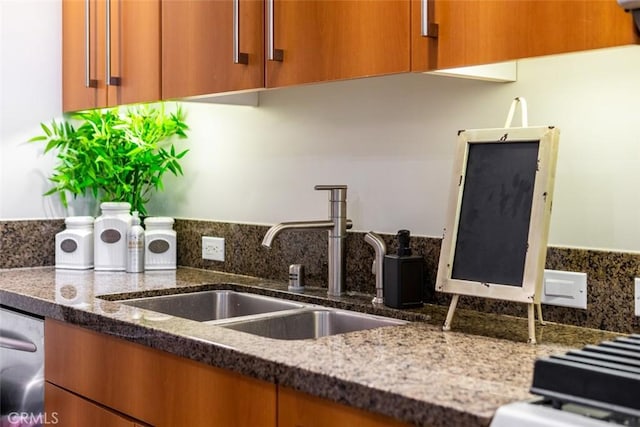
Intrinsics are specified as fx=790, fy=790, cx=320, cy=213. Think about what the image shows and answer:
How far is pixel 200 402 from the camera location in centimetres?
155

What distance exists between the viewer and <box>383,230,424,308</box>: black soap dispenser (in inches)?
72.3

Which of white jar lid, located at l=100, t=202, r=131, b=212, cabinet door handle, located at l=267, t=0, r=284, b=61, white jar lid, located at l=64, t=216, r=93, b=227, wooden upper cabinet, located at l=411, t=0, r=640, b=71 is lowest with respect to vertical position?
white jar lid, located at l=64, t=216, r=93, b=227

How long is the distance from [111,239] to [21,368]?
0.62m

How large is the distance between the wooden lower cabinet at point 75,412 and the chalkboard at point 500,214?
2.58 ft

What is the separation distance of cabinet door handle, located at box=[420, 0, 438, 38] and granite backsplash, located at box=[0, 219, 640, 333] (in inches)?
20.9

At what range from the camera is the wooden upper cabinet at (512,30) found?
1.28 metres

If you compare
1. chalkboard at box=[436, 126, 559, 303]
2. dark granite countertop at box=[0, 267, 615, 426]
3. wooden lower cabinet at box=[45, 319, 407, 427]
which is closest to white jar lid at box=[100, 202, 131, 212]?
dark granite countertop at box=[0, 267, 615, 426]

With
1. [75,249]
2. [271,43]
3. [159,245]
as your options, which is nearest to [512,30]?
[271,43]

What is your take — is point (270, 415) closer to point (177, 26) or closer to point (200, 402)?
point (200, 402)

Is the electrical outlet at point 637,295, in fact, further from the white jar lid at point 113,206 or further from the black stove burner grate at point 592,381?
the white jar lid at point 113,206

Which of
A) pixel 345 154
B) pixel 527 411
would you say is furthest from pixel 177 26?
pixel 527 411

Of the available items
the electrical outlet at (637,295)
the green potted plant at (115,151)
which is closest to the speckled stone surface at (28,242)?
the green potted plant at (115,151)

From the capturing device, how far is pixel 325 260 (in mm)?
2236

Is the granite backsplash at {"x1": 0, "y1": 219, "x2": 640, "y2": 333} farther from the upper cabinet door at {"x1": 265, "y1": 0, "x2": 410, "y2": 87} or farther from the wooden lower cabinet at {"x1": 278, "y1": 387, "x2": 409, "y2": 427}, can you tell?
the wooden lower cabinet at {"x1": 278, "y1": 387, "x2": 409, "y2": 427}
